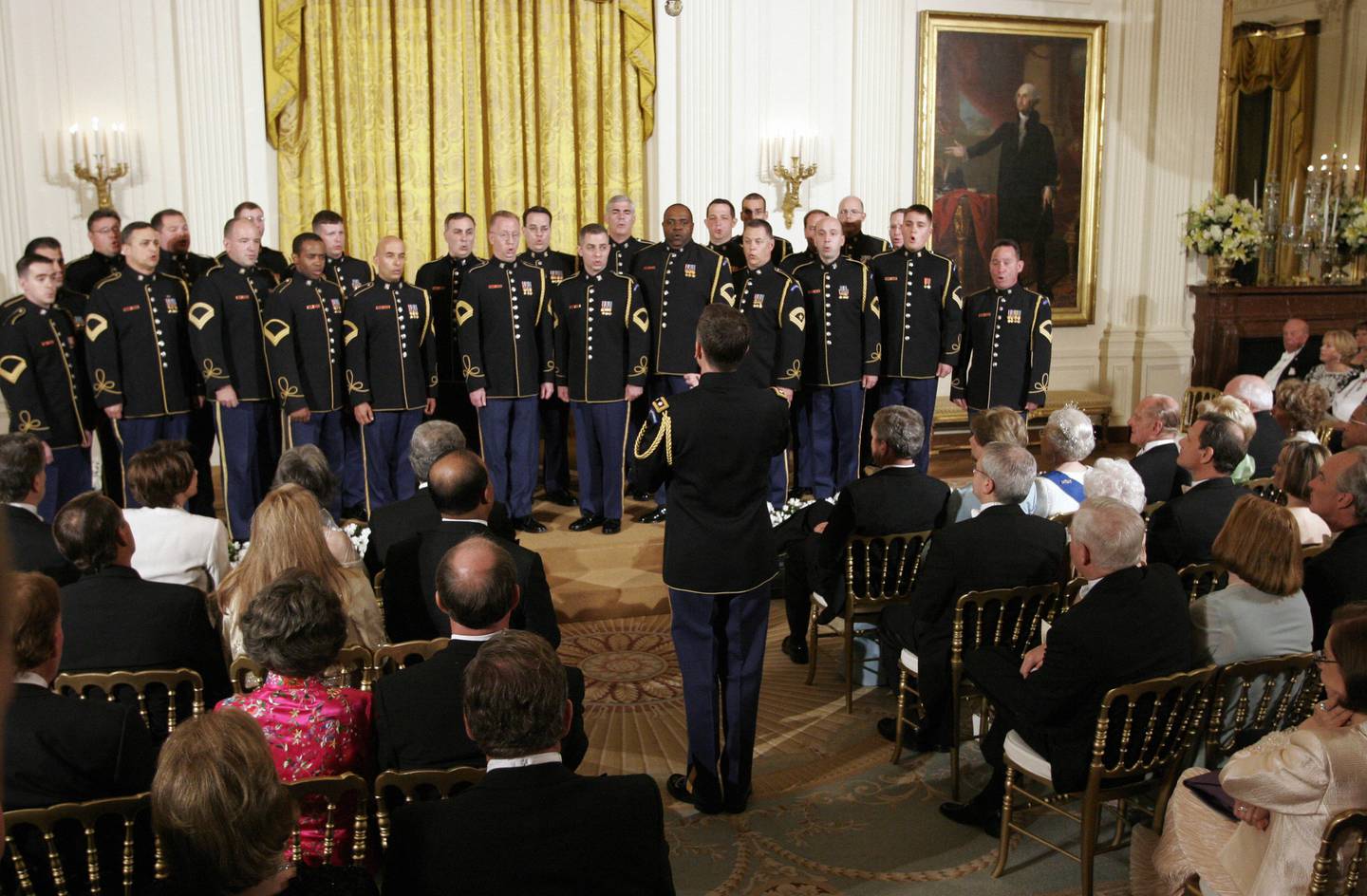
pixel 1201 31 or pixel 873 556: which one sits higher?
pixel 1201 31

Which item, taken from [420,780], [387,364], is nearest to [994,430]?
[420,780]

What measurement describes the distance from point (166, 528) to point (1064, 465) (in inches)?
122

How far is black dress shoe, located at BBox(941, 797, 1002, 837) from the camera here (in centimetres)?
354

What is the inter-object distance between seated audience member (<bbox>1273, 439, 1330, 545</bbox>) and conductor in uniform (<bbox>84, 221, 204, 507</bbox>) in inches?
194

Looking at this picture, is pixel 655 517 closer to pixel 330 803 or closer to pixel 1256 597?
pixel 1256 597

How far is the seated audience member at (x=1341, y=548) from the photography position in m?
3.47

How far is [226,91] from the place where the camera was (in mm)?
7344

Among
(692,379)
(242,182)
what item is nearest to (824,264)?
(692,379)

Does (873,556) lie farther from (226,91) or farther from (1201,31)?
(1201,31)

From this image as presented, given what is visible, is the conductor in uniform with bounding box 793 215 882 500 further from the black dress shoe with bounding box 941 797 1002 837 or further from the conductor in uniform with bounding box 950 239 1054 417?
the black dress shoe with bounding box 941 797 1002 837

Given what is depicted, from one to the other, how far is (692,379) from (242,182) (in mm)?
3300

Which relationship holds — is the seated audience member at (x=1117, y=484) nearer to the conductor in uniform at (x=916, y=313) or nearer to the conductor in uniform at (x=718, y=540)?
the conductor in uniform at (x=718, y=540)

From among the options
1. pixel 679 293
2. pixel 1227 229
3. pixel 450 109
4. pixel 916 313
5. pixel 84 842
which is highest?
pixel 450 109

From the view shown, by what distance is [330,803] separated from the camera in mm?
2217
